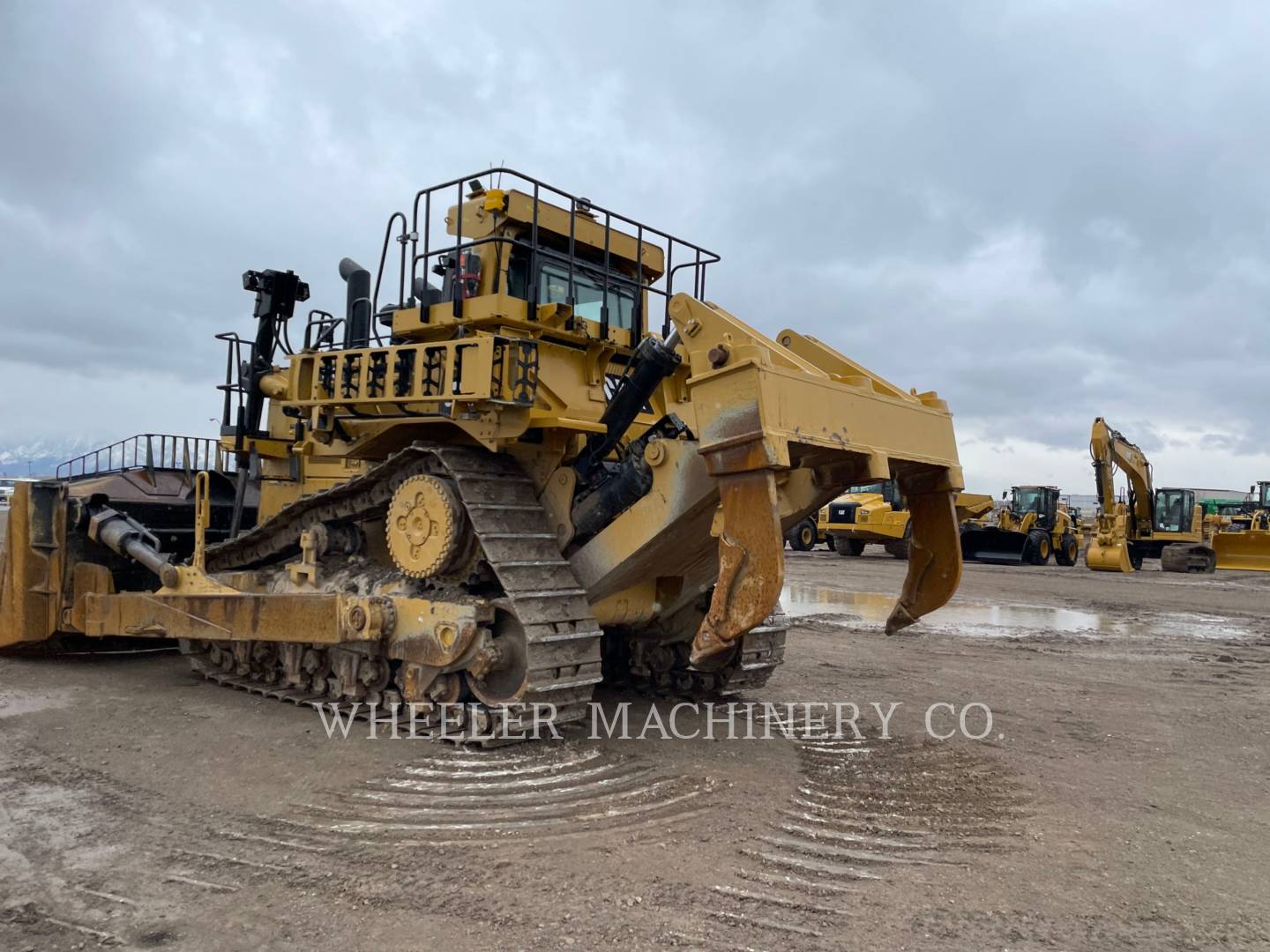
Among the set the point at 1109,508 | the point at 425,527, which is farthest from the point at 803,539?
the point at 425,527

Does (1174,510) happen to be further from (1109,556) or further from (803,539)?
(803,539)

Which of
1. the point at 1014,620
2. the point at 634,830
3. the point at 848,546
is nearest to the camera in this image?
the point at 634,830

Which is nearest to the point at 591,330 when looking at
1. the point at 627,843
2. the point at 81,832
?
the point at 627,843

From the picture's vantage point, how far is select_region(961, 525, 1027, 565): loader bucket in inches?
1133

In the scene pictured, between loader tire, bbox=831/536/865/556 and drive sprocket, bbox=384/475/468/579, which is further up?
drive sprocket, bbox=384/475/468/579

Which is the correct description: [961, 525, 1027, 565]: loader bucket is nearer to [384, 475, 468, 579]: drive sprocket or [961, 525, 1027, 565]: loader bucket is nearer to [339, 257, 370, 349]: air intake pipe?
[339, 257, 370, 349]: air intake pipe

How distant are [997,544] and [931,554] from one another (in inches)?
964

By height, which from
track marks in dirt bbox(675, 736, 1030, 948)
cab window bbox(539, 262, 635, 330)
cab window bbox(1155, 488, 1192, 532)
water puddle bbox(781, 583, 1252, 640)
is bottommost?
track marks in dirt bbox(675, 736, 1030, 948)

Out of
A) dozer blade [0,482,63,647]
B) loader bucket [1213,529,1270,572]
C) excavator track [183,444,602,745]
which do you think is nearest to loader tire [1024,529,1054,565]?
loader bucket [1213,529,1270,572]

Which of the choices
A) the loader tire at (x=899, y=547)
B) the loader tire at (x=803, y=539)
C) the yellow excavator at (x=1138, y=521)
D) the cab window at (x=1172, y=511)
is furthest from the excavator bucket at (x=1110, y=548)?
the loader tire at (x=803, y=539)

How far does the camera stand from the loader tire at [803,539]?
1259 inches

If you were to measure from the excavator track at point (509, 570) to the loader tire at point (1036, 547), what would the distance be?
1000 inches

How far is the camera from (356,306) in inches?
313

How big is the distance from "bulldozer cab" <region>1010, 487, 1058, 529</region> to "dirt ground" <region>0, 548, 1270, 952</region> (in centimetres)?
2291
